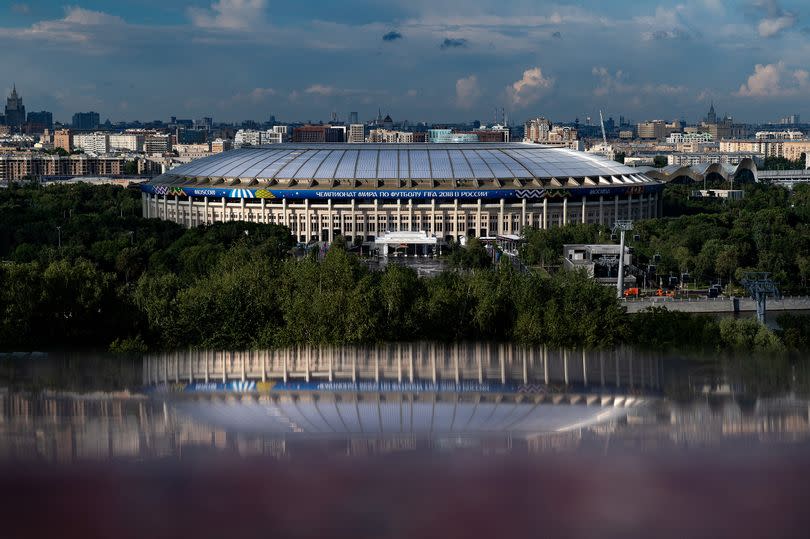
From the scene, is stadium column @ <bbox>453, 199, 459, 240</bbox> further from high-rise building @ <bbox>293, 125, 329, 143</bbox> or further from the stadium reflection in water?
high-rise building @ <bbox>293, 125, 329, 143</bbox>

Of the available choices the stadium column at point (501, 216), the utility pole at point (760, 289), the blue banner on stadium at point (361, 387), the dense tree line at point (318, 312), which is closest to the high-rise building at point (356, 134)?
the stadium column at point (501, 216)

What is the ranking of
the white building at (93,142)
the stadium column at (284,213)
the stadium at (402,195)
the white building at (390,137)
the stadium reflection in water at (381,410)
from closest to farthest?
the stadium reflection in water at (381,410) → the stadium at (402,195) → the stadium column at (284,213) → the white building at (390,137) → the white building at (93,142)

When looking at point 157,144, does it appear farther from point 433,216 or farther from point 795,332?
point 795,332

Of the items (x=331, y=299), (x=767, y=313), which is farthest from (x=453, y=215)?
(x=331, y=299)

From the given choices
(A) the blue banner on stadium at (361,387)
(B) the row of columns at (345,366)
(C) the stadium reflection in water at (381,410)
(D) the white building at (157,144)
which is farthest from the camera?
(D) the white building at (157,144)

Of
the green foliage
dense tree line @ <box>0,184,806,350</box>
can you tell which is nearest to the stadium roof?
dense tree line @ <box>0,184,806,350</box>

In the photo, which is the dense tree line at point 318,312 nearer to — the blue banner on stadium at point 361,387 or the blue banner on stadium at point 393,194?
the blue banner on stadium at point 361,387
